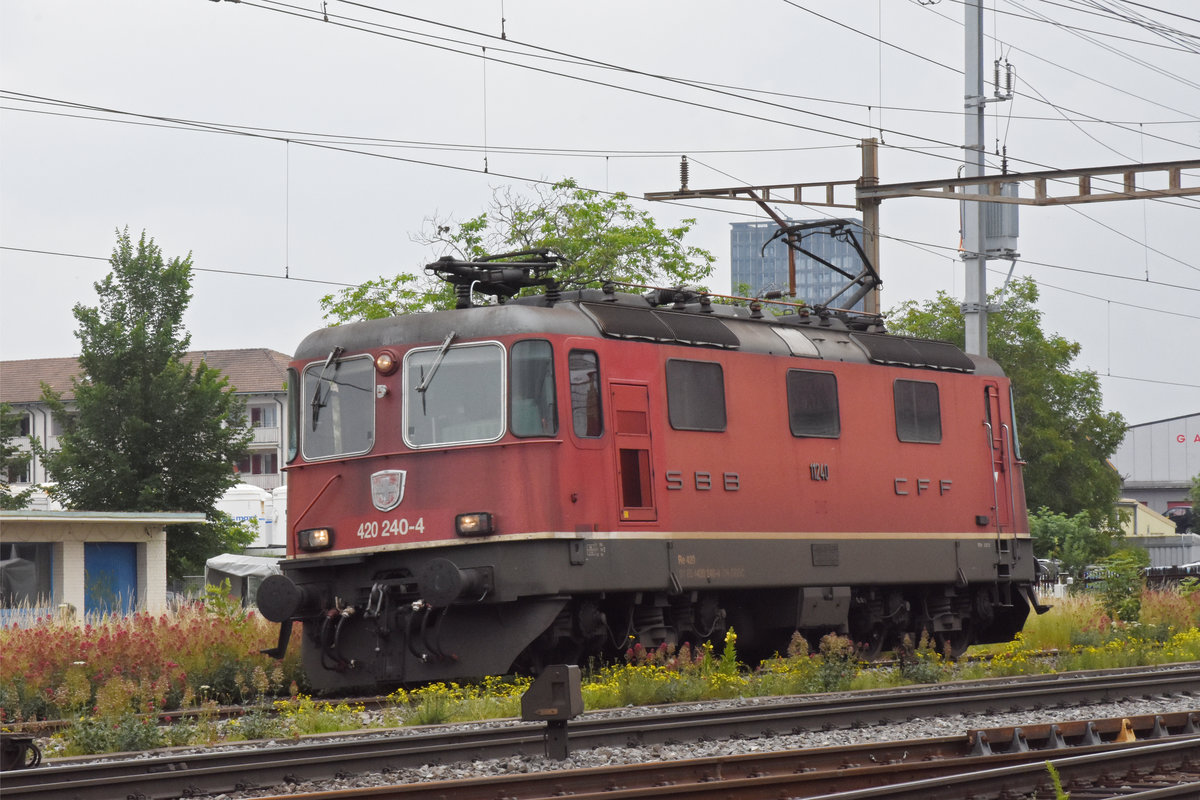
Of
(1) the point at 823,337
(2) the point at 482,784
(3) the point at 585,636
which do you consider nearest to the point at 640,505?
(3) the point at 585,636

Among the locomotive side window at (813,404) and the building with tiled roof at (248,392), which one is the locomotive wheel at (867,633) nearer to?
the locomotive side window at (813,404)

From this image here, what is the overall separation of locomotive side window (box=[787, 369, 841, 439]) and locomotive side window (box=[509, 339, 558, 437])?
3.60 meters

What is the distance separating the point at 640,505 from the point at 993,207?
17753 millimetres

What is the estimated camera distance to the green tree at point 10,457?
37375 millimetres

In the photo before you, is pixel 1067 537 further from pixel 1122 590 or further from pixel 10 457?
pixel 10 457

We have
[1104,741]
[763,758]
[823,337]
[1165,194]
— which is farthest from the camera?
[1165,194]

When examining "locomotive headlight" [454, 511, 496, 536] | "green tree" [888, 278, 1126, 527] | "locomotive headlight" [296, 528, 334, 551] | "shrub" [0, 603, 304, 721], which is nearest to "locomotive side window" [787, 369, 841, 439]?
"locomotive headlight" [454, 511, 496, 536]

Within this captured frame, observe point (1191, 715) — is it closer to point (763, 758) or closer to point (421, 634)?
point (763, 758)

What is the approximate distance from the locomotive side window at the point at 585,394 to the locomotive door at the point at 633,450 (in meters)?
0.19

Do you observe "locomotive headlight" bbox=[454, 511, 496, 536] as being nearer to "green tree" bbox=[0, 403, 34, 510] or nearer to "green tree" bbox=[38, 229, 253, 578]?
"green tree" bbox=[38, 229, 253, 578]

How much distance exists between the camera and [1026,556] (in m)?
20.1

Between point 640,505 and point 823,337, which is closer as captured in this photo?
point 640,505

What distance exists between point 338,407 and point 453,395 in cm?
140

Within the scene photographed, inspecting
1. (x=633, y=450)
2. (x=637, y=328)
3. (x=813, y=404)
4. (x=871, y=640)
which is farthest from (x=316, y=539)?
(x=871, y=640)
